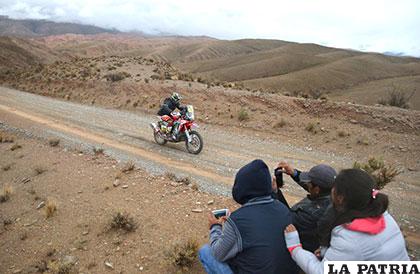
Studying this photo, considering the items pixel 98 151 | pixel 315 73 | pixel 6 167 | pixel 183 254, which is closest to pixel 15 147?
pixel 6 167

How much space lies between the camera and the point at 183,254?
5332 mm

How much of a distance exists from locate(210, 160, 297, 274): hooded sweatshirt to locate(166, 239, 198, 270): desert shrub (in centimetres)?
199

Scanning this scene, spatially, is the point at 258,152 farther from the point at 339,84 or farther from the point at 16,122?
the point at 339,84

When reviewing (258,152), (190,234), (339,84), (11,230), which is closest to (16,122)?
(11,230)

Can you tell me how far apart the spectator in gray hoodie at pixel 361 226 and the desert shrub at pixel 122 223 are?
422 centimetres

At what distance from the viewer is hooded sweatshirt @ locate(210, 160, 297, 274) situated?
330 centimetres

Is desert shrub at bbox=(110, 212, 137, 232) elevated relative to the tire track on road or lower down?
lower down

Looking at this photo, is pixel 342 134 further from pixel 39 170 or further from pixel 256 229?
pixel 39 170

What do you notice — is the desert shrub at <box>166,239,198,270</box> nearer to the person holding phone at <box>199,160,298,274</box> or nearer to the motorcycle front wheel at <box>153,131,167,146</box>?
the person holding phone at <box>199,160,298,274</box>

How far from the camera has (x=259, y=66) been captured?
9131cm

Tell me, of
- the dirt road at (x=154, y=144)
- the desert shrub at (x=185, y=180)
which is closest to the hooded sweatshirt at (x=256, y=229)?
the dirt road at (x=154, y=144)

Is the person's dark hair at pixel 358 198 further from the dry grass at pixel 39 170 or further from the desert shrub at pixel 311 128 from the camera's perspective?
the desert shrub at pixel 311 128

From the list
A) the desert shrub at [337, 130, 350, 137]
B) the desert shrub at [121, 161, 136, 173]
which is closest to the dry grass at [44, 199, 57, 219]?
the desert shrub at [121, 161, 136, 173]

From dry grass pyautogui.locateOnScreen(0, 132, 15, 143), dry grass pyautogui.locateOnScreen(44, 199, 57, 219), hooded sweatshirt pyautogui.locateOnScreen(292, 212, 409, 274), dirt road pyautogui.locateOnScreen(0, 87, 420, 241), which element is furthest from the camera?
dry grass pyautogui.locateOnScreen(0, 132, 15, 143)
